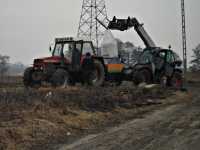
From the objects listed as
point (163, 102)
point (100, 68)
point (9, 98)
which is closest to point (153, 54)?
point (100, 68)

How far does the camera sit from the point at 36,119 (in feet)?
34.8

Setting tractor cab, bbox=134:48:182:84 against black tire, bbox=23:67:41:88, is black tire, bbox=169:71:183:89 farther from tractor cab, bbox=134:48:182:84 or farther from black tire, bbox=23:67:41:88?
black tire, bbox=23:67:41:88

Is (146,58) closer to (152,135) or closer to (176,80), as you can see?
(176,80)

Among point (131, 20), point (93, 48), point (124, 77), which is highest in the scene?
point (131, 20)

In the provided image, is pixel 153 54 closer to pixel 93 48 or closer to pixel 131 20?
pixel 131 20

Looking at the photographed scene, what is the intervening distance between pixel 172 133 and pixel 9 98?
232 inches

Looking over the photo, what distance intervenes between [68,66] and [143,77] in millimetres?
5151

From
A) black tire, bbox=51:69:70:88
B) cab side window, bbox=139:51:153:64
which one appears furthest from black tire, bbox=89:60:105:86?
cab side window, bbox=139:51:153:64

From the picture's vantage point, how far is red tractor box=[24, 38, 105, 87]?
63.7ft

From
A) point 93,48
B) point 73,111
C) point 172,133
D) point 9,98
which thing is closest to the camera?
point 172,133

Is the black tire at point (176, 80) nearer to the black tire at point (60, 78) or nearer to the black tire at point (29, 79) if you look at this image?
the black tire at point (60, 78)

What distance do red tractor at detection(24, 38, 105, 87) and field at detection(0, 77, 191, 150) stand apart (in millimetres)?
2625

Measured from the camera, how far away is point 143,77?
76.5 feet

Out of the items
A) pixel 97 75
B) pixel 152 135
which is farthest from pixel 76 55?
pixel 152 135
